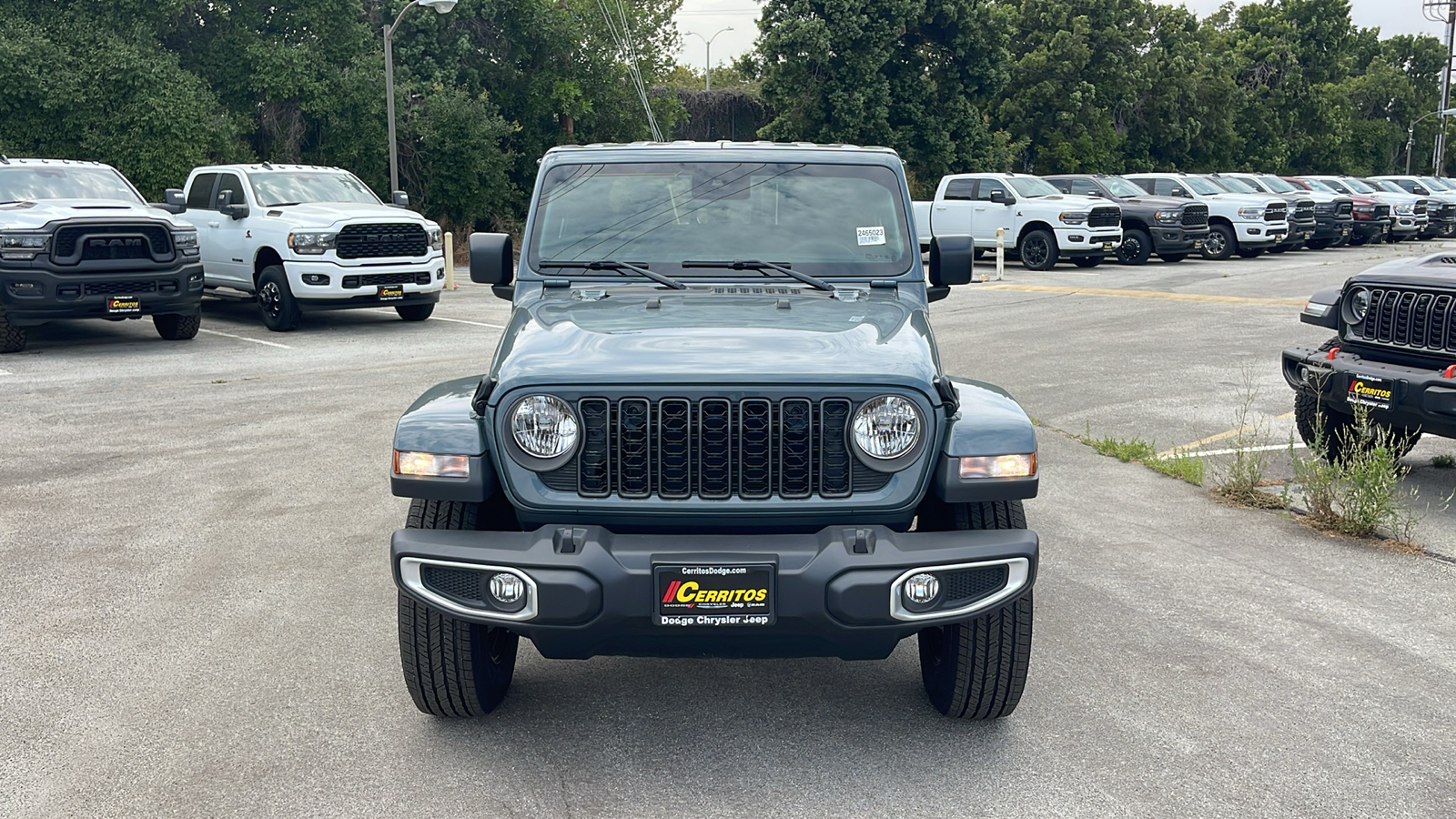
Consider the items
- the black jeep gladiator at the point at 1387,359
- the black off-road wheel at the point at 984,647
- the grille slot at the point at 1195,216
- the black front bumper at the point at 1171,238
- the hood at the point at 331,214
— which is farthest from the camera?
the grille slot at the point at 1195,216

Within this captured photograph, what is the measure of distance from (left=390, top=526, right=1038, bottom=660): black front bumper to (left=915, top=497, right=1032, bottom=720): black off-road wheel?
23 cm

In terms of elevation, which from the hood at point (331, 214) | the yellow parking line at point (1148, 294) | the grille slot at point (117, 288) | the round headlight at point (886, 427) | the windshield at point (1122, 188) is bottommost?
the yellow parking line at point (1148, 294)

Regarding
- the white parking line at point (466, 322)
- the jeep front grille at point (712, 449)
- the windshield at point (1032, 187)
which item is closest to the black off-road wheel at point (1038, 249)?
the windshield at point (1032, 187)

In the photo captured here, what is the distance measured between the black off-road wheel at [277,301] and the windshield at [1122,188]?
1875cm

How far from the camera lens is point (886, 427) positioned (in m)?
3.92

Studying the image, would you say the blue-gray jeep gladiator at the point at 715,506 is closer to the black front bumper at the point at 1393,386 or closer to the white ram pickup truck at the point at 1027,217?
the black front bumper at the point at 1393,386

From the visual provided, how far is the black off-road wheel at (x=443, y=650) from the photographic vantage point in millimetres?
4070

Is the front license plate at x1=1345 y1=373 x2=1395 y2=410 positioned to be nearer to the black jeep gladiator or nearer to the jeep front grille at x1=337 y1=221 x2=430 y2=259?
the black jeep gladiator

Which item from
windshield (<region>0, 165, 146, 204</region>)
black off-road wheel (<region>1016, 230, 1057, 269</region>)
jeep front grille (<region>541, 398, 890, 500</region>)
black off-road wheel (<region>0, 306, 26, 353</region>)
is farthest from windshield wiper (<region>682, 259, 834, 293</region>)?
black off-road wheel (<region>1016, 230, 1057, 269</region>)

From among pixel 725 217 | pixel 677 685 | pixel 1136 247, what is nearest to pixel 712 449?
A: pixel 677 685

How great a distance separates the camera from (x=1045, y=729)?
14.1ft

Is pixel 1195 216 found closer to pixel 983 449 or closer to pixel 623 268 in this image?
pixel 623 268

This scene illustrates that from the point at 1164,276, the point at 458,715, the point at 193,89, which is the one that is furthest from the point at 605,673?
the point at 193,89

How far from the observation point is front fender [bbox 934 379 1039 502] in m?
3.89
